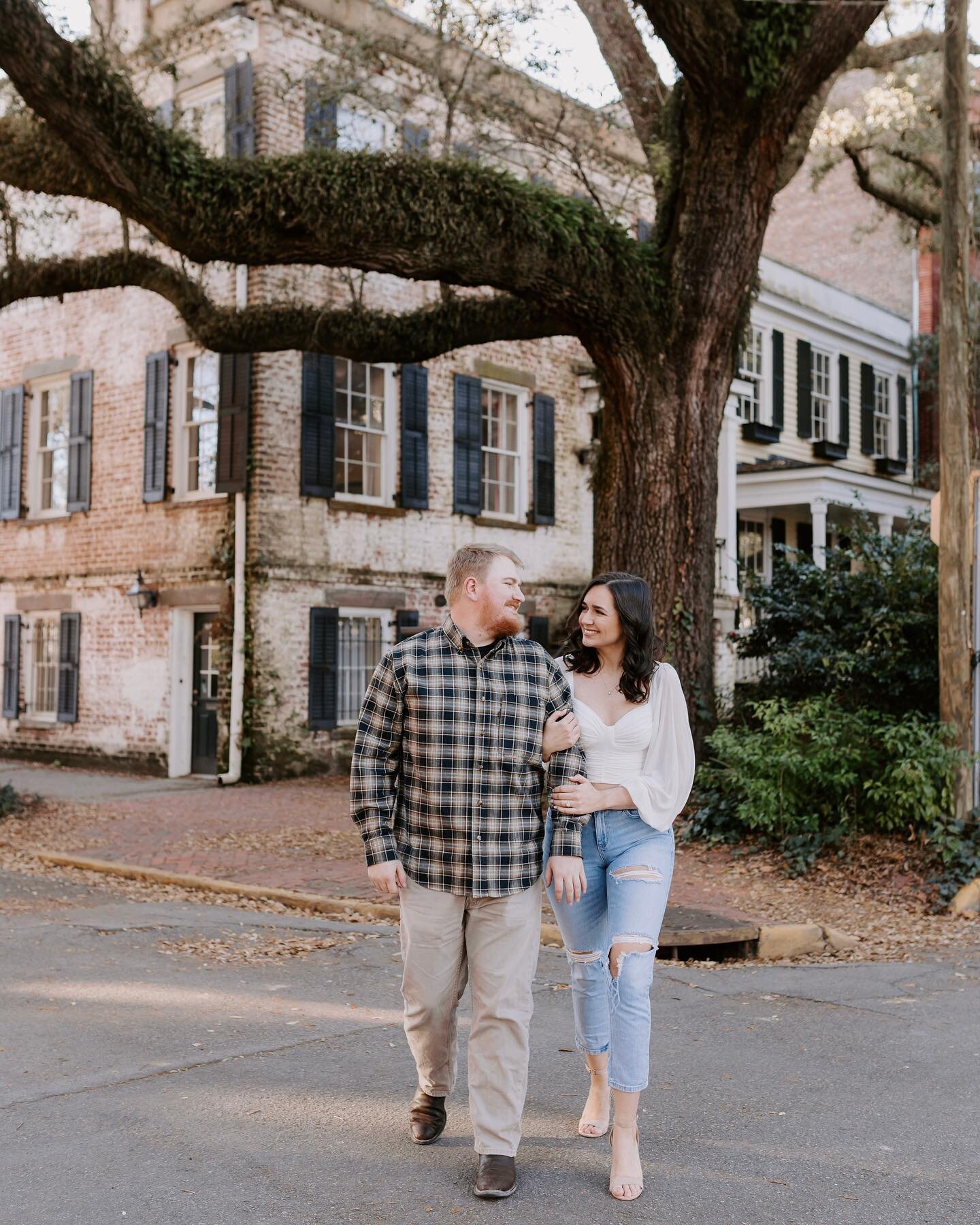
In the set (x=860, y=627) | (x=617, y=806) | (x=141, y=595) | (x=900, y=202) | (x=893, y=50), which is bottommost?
(x=617, y=806)

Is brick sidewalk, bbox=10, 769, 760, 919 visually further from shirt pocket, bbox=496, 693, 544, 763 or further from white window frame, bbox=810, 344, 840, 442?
white window frame, bbox=810, 344, 840, 442

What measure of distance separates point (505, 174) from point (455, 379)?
25.0 feet

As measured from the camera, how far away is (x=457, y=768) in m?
3.92

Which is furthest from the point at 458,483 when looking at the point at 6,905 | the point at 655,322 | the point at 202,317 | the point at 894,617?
the point at 6,905

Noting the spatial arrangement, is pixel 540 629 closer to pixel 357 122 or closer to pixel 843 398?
pixel 357 122

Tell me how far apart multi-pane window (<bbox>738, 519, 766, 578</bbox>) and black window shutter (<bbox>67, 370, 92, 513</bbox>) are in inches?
474

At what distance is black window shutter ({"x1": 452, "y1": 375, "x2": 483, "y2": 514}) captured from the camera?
58.5ft

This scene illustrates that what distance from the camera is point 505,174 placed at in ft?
33.5

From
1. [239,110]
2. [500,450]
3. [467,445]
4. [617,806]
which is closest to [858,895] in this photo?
[617,806]

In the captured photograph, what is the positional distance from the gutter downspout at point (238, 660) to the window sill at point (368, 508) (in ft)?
4.36

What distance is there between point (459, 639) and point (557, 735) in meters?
0.43

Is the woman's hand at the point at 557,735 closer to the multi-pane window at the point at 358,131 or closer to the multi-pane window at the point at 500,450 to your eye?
the multi-pane window at the point at 358,131

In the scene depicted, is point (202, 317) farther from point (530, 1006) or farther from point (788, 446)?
point (788, 446)

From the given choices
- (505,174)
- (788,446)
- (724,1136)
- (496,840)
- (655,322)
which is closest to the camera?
(496,840)
